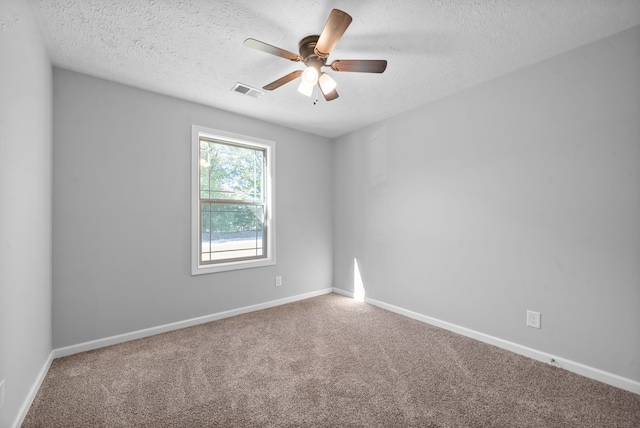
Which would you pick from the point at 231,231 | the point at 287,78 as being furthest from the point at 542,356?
the point at 231,231

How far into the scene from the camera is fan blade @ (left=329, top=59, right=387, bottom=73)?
195 cm

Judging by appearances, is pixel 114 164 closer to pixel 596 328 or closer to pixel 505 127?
pixel 505 127

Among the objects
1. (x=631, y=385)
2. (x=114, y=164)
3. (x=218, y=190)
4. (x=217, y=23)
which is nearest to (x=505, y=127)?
(x=631, y=385)

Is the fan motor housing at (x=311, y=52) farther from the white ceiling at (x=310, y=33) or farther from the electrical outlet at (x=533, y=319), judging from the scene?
the electrical outlet at (x=533, y=319)

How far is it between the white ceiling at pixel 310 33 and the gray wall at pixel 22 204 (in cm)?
37

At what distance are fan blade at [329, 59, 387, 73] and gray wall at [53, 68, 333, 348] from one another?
1.49 m

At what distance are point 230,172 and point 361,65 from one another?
227 cm

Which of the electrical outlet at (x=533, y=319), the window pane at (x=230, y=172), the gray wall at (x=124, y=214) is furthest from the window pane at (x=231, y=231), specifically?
the electrical outlet at (x=533, y=319)

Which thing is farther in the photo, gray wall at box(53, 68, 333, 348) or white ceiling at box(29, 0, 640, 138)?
gray wall at box(53, 68, 333, 348)

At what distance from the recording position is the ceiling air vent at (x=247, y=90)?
9.32 ft

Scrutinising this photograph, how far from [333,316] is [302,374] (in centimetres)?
131

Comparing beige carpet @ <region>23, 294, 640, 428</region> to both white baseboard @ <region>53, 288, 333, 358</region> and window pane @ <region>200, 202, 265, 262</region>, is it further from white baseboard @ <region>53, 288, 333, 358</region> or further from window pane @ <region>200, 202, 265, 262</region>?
window pane @ <region>200, 202, 265, 262</region>

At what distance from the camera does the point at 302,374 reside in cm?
218

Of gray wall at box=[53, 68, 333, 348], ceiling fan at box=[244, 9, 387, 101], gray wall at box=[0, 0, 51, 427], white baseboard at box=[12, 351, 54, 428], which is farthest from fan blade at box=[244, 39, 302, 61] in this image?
white baseboard at box=[12, 351, 54, 428]
